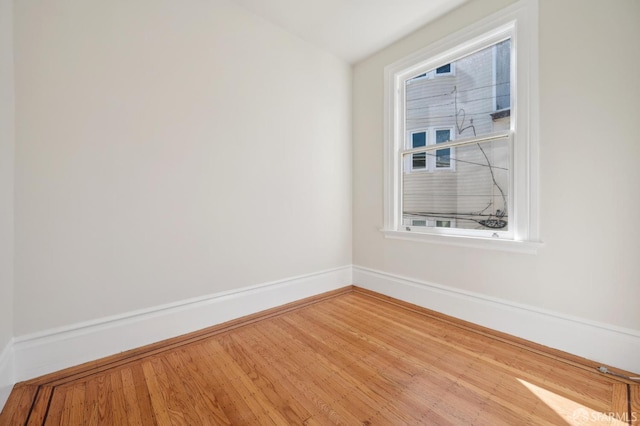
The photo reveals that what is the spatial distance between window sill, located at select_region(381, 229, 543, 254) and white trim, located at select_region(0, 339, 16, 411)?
281 centimetres

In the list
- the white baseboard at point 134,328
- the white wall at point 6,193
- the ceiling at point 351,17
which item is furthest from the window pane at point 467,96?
the white wall at point 6,193

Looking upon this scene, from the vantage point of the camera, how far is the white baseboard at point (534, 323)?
1.55 metres

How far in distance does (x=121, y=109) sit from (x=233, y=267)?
54.6 inches

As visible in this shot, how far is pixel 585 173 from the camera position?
5.46ft

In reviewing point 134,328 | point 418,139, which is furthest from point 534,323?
point 134,328

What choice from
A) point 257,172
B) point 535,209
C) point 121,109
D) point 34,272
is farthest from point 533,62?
point 34,272

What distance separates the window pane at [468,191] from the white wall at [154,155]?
3.73ft

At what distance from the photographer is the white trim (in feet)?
4.20

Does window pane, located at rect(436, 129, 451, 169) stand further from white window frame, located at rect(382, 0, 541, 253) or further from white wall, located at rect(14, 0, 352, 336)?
white wall, located at rect(14, 0, 352, 336)

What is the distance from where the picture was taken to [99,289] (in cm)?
168

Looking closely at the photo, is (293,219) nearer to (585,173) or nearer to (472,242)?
(472,242)

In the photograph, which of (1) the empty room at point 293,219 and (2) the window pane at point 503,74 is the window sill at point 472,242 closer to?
(1) the empty room at point 293,219

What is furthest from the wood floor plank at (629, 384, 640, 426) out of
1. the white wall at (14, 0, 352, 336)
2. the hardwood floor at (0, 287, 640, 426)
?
the white wall at (14, 0, 352, 336)

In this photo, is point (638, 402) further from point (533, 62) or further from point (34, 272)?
point (34, 272)
